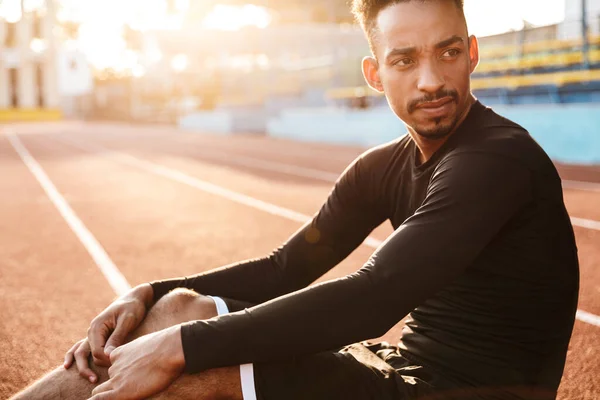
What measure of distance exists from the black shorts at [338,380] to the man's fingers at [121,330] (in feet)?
1.81

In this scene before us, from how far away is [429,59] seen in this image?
6.86ft

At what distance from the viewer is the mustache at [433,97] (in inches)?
81.2

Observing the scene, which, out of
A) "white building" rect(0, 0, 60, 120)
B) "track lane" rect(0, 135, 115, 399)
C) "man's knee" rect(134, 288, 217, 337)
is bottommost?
"track lane" rect(0, 135, 115, 399)

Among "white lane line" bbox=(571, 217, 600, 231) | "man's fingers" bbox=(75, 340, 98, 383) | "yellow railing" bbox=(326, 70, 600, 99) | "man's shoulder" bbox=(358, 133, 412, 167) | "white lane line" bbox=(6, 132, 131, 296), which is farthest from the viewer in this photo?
"yellow railing" bbox=(326, 70, 600, 99)

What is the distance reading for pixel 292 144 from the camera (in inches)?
822

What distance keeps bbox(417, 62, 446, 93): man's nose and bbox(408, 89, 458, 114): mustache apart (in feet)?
0.05

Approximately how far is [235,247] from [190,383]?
4570 millimetres

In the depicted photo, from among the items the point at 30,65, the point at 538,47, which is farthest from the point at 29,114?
the point at 538,47

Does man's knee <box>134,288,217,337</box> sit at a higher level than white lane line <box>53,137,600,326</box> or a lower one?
higher

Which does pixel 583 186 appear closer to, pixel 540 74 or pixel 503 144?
pixel 540 74

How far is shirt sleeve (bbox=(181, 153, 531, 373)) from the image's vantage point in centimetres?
174

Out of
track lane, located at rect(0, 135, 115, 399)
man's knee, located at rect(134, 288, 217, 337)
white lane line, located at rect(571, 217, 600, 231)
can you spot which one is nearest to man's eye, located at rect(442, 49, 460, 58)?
man's knee, located at rect(134, 288, 217, 337)

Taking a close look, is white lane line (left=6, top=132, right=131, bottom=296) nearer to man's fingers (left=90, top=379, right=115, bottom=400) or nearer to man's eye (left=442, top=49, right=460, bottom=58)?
man's fingers (left=90, top=379, right=115, bottom=400)

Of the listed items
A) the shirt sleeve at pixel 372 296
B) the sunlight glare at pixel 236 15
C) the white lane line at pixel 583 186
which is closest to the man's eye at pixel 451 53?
the shirt sleeve at pixel 372 296
